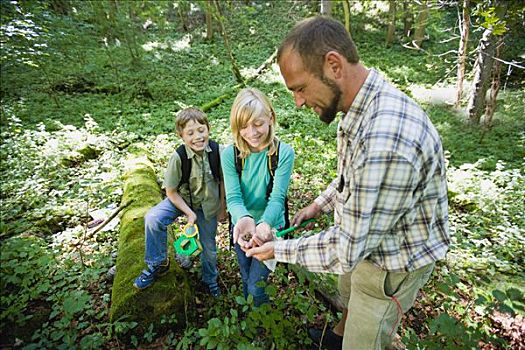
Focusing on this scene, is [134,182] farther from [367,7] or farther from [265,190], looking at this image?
[367,7]

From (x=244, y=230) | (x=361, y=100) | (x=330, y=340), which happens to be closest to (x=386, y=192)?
(x=361, y=100)

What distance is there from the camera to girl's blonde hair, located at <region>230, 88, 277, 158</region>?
2186 mm

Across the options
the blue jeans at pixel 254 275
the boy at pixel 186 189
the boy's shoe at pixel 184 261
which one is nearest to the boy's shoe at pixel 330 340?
the blue jeans at pixel 254 275

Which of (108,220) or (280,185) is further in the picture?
(108,220)

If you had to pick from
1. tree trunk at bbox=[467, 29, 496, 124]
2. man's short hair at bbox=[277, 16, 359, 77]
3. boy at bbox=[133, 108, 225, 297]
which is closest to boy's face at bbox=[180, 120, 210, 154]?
boy at bbox=[133, 108, 225, 297]

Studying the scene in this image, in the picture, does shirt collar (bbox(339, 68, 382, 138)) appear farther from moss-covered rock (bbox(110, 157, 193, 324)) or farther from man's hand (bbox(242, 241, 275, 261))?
moss-covered rock (bbox(110, 157, 193, 324))

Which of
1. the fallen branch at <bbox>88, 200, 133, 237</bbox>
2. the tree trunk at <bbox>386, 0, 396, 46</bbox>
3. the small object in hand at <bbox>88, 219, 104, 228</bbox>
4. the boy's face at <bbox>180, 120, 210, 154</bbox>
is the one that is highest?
the tree trunk at <bbox>386, 0, 396, 46</bbox>

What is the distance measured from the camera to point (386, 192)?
1211 mm

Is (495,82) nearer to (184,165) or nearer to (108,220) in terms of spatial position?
(184,165)

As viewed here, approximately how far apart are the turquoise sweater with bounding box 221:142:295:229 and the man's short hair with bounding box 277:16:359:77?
3.51ft

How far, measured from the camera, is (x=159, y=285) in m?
2.62

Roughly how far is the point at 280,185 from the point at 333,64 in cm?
117

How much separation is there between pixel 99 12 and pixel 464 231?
1166 cm

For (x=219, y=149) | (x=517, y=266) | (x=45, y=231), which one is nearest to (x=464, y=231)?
(x=517, y=266)
